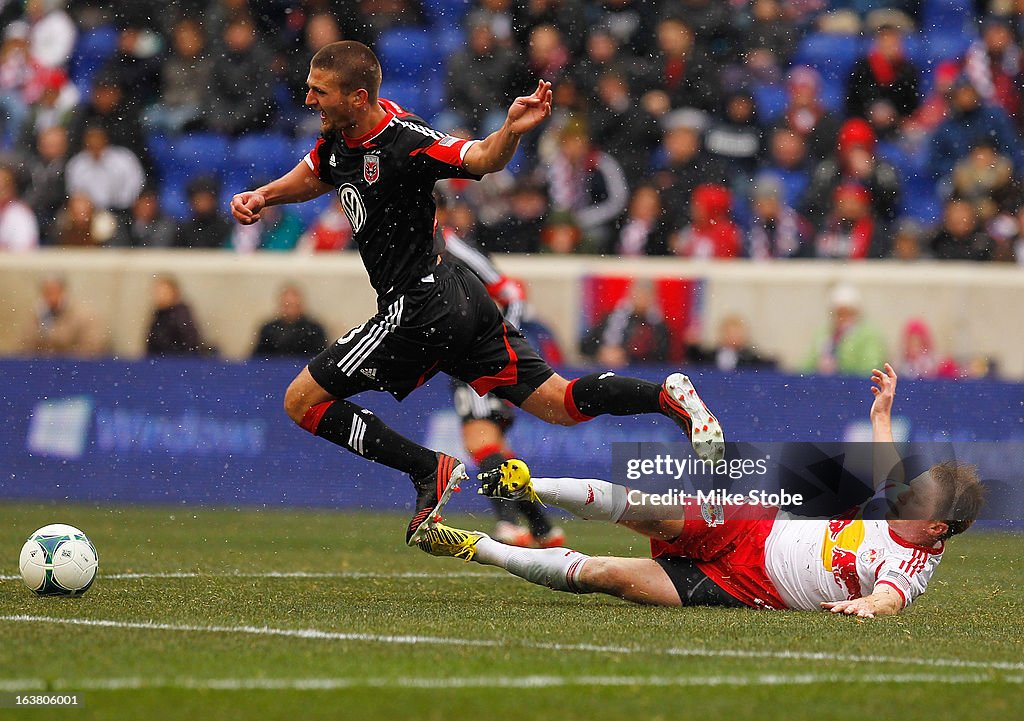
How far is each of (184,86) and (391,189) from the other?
982 centimetres

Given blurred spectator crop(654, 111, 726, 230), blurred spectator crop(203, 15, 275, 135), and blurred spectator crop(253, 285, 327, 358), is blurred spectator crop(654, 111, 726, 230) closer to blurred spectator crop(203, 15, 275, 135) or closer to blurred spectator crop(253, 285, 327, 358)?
blurred spectator crop(253, 285, 327, 358)

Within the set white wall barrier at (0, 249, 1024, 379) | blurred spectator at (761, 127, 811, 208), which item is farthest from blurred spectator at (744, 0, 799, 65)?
white wall barrier at (0, 249, 1024, 379)

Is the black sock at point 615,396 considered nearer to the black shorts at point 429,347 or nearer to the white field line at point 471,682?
the black shorts at point 429,347

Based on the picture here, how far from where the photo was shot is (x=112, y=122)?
639 inches

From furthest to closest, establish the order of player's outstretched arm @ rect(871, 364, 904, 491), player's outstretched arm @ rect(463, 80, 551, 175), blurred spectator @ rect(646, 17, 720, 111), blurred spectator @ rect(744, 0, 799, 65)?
blurred spectator @ rect(744, 0, 799, 65)
blurred spectator @ rect(646, 17, 720, 111)
player's outstretched arm @ rect(871, 364, 904, 491)
player's outstretched arm @ rect(463, 80, 551, 175)

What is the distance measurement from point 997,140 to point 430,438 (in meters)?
6.47

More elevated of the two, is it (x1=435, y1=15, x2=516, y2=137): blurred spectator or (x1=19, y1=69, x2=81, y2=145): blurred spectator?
(x1=435, y1=15, x2=516, y2=137): blurred spectator

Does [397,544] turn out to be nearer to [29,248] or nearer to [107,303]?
[107,303]

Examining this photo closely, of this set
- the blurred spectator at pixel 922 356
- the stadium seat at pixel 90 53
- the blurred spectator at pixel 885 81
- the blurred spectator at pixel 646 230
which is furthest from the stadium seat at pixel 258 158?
the blurred spectator at pixel 922 356

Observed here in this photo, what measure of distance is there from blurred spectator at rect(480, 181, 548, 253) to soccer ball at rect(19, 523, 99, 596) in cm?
801

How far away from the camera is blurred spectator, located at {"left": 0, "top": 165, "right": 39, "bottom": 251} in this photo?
15773 mm

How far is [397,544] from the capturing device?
417 inches

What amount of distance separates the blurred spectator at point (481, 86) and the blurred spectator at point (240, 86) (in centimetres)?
194

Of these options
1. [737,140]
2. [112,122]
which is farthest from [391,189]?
[112,122]
